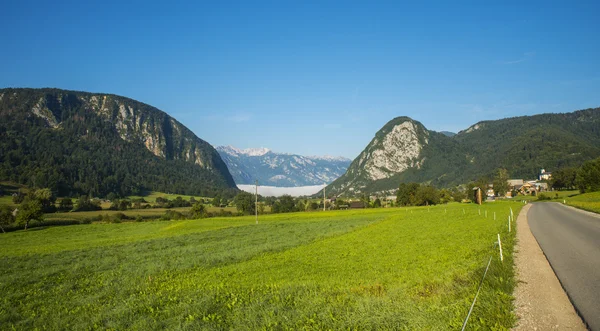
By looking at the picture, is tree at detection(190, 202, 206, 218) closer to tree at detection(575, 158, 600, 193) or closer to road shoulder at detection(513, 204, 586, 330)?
road shoulder at detection(513, 204, 586, 330)

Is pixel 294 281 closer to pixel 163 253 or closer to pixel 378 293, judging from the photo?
pixel 378 293

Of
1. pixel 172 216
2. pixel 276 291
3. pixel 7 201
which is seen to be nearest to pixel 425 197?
pixel 172 216

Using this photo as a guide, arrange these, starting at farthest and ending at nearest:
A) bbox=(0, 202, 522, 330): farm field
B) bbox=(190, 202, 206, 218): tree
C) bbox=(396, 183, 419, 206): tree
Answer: bbox=(396, 183, 419, 206): tree, bbox=(190, 202, 206, 218): tree, bbox=(0, 202, 522, 330): farm field

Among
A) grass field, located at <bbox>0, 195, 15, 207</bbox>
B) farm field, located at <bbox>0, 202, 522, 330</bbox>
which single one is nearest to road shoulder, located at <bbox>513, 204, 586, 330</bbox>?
farm field, located at <bbox>0, 202, 522, 330</bbox>

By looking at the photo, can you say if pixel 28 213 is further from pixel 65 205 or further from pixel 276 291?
pixel 276 291

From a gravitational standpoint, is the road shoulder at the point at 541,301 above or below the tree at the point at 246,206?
above

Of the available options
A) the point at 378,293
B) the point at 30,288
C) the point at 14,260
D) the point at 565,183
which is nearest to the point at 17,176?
the point at 14,260

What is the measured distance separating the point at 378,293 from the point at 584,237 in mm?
20098

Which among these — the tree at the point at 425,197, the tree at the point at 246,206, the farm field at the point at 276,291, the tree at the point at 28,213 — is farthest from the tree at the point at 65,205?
the tree at the point at 425,197

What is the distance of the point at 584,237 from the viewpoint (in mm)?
24875

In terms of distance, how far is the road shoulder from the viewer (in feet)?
30.4

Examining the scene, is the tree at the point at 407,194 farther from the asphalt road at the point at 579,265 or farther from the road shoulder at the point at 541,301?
the road shoulder at the point at 541,301

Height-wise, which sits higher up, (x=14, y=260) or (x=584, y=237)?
(x=584, y=237)

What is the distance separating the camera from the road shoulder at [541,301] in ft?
30.4
